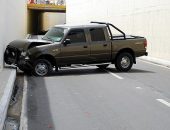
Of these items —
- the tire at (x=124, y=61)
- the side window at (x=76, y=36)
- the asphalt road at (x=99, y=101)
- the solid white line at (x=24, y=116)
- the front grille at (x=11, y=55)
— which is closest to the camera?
the solid white line at (x=24, y=116)

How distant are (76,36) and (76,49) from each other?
1.63 ft

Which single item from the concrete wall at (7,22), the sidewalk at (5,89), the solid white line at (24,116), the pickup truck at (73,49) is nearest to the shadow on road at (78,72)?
the pickup truck at (73,49)

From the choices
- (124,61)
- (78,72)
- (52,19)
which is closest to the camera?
(78,72)

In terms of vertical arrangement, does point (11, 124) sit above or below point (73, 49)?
below

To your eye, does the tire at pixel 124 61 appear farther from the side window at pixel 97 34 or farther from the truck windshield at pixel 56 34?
the truck windshield at pixel 56 34

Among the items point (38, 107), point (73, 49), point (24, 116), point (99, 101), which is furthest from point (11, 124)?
point (73, 49)

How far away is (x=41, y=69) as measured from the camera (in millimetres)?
16328

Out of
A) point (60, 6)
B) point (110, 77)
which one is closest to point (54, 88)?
point (110, 77)

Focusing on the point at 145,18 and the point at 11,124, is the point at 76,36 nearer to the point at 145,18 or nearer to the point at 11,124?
the point at 11,124

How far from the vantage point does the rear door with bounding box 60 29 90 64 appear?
1658 cm

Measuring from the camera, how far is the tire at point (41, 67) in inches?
639

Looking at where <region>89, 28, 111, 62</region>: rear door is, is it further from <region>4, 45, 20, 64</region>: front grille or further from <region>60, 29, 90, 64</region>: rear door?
<region>4, 45, 20, 64</region>: front grille

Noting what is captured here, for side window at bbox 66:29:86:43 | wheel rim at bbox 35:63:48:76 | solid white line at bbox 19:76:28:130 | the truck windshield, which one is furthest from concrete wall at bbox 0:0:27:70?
solid white line at bbox 19:76:28:130

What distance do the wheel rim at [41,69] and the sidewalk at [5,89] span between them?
34.1 inches
